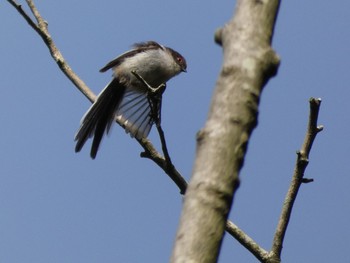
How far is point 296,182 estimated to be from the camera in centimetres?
330

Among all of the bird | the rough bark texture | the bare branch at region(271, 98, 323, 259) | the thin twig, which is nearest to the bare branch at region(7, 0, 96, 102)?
the thin twig

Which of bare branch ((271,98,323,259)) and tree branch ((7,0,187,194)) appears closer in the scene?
bare branch ((271,98,323,259))

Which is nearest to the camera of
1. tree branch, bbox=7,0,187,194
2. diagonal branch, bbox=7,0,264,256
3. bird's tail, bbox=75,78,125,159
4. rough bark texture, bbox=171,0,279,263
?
rough bark texture, bbox=171,0,279,263

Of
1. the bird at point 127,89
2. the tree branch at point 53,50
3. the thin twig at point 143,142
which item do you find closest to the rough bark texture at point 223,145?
the thin twig at point 143,142

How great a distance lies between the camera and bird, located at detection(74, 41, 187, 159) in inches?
254

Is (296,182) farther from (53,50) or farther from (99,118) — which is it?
(99,118)

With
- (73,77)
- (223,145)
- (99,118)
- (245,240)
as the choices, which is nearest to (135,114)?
(99,118)

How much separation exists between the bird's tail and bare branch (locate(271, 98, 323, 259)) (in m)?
3.17

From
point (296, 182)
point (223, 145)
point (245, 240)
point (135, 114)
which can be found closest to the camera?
point (223, 145)

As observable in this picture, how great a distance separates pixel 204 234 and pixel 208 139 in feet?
0.54

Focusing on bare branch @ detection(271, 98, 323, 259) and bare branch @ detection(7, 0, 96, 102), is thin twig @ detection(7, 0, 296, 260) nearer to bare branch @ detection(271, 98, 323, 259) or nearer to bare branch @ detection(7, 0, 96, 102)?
bare branch @ detection(7, 0, 96, 102)

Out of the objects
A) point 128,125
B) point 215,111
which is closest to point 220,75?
point 215,111

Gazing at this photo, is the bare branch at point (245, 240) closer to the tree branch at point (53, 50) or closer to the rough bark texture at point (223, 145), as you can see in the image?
the tree branch at point (53, 50)

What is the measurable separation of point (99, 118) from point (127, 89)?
1.60 feet
